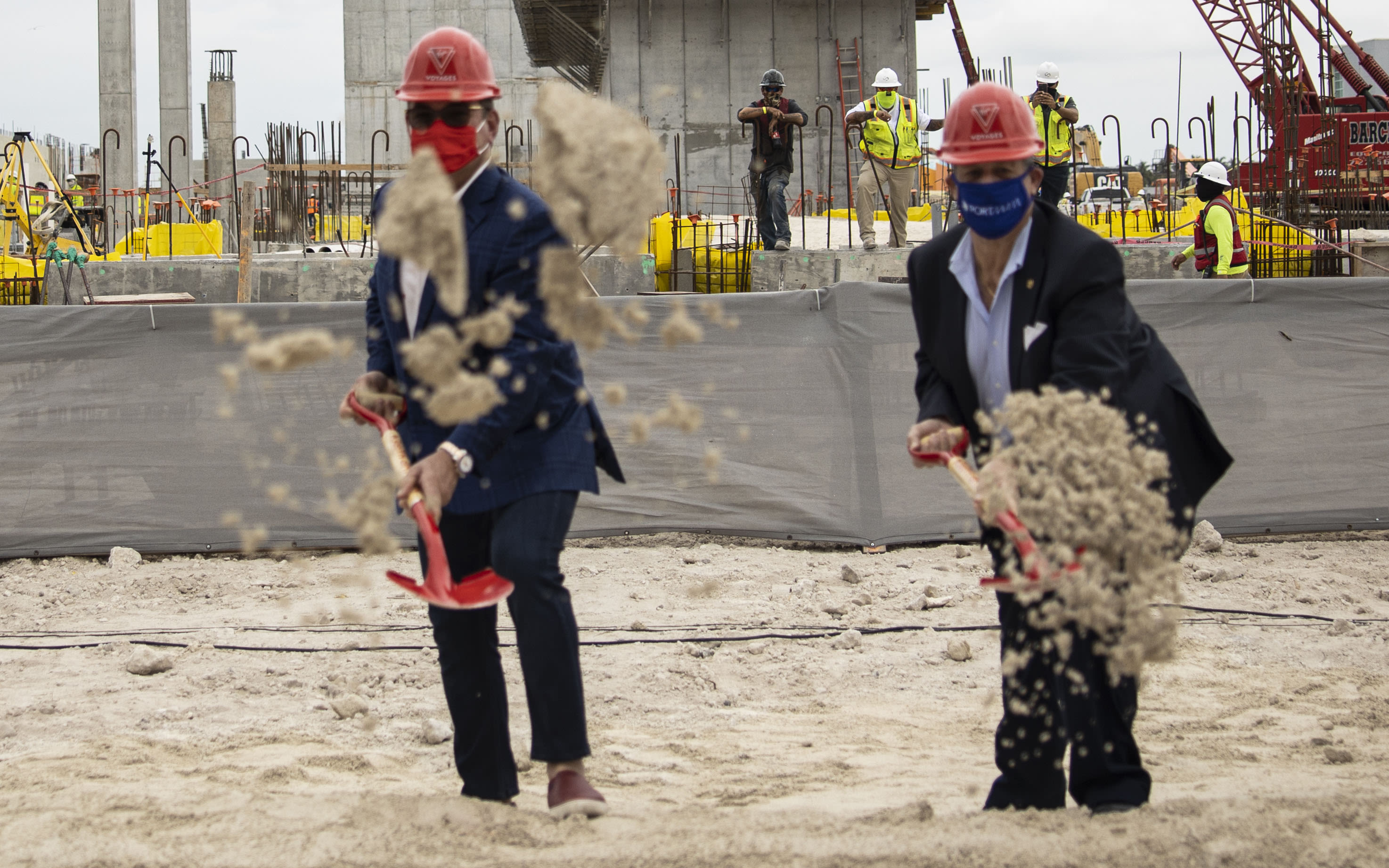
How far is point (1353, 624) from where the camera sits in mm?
5672

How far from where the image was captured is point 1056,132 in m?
11.0

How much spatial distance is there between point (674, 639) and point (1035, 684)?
97.5 inches

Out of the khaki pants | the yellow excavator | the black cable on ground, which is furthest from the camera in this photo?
the yellow excavator

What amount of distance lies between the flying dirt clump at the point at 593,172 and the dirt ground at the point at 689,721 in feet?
4.03

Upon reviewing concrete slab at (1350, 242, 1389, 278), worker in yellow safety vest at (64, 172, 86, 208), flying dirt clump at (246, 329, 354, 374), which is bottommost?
flying dirt clump at (246, 329, 354, 374)

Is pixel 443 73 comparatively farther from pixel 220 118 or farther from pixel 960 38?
pixel 220 118

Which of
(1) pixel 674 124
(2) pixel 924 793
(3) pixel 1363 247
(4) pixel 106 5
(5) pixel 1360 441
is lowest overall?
(2) pixel 924 793

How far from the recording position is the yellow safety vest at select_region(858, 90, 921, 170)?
38.9 ft

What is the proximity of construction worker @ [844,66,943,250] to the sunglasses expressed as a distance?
8.89 m

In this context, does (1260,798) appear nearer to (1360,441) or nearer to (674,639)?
(674,639)

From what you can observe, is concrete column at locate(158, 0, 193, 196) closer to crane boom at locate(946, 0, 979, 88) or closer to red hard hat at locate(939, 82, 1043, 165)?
crane boom at locate(946, 0, 979, 88)

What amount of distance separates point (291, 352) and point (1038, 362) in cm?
175

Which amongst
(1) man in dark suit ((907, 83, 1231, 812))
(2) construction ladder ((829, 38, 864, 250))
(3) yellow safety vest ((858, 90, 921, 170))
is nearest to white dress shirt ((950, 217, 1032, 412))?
(1) man in dark suit ((907, 83, 1231, 812))

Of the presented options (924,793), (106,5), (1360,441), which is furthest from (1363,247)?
(106,5)
